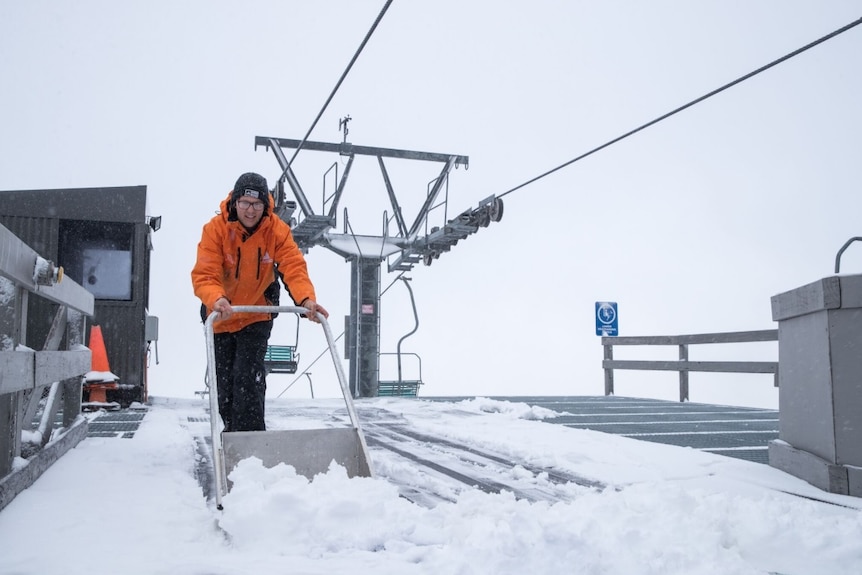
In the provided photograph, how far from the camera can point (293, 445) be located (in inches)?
143

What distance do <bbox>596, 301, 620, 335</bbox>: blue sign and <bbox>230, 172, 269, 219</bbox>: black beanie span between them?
1159cm

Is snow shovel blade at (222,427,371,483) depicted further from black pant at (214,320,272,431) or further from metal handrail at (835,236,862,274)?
metal handrail at (835,236,862,274)

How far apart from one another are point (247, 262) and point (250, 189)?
18.0 inches

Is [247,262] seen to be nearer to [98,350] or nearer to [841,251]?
[841,251]

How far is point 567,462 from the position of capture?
4957 mm

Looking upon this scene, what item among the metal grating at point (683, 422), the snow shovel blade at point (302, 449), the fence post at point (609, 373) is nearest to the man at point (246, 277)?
the snow shovel blade at point (302, 449)

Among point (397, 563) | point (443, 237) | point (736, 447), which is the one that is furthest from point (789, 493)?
point (443, 237)

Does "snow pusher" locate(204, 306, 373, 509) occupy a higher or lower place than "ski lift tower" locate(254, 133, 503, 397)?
lower

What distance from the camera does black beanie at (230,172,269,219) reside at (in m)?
4.24

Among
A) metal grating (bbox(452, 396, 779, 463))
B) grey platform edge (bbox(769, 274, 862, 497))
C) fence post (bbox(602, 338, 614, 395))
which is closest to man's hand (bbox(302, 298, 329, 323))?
grey platform edge (bbox(769, 274, 862, 497))

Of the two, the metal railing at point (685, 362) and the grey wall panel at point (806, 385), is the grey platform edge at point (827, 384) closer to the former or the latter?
the grey wall panel at point (806, 385)

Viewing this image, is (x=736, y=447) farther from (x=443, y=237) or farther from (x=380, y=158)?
(x=380, y=158)

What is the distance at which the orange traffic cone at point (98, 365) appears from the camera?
31.5ft

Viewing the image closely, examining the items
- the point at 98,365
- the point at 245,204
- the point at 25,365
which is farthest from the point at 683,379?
the point at 25,365
